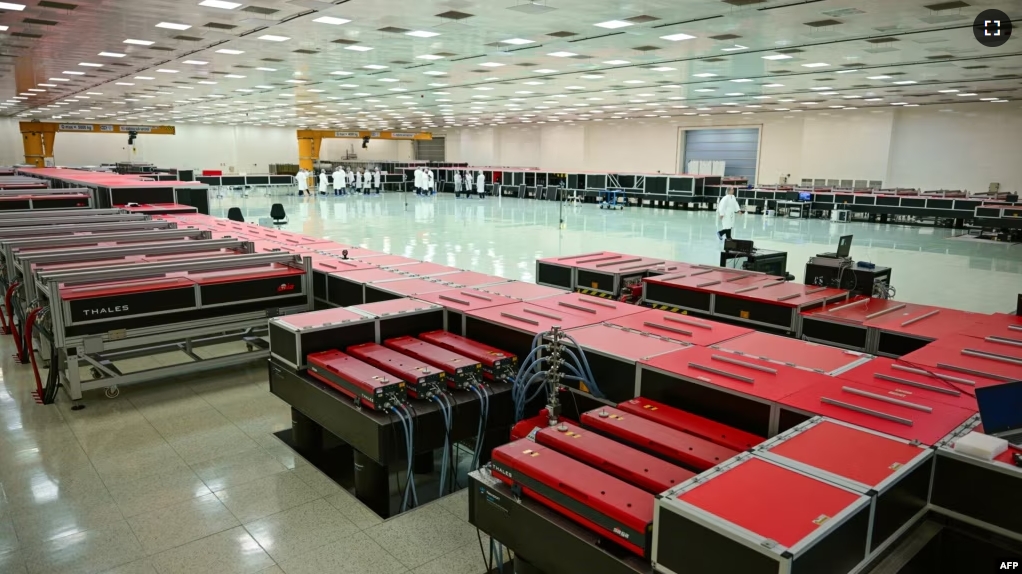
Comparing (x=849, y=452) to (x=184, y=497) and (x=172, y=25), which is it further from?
(x=172, y=25)

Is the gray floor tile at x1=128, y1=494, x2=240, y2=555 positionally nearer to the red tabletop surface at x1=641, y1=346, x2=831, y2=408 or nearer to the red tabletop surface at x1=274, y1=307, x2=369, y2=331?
the red tabletop surface at x1=274, y1=307, x2=369, y2=331

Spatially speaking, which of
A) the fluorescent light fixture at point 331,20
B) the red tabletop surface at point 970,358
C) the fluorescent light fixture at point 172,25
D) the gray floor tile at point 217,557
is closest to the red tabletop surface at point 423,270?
the gray floor tile at point 217,557

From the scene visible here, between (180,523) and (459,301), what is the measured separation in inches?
92.6

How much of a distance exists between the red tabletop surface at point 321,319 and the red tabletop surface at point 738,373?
2159 millimetres

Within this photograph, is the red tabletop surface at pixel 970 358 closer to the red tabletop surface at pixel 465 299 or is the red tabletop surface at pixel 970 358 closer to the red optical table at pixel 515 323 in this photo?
the red optical table at pixel 515 323

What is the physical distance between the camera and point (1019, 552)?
2.33m

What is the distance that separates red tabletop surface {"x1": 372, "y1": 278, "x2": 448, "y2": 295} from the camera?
539 centimetres

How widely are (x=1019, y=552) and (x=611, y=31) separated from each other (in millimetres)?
10468

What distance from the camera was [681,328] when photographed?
166 inches

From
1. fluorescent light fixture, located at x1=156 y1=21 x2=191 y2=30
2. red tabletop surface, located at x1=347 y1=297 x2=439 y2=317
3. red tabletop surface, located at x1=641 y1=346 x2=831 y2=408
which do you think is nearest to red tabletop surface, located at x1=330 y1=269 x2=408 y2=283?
red tabletop surface, located at x1=347 y1=297 x2=439 y2=317

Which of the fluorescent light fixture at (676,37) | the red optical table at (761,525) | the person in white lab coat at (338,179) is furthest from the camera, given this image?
the person in white lab coat at (338,179)

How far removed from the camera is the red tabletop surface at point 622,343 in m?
3.60

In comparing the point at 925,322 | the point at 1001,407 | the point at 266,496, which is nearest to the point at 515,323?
the point at 266,496

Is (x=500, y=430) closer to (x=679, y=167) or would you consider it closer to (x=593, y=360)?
(x=593, y=360)
